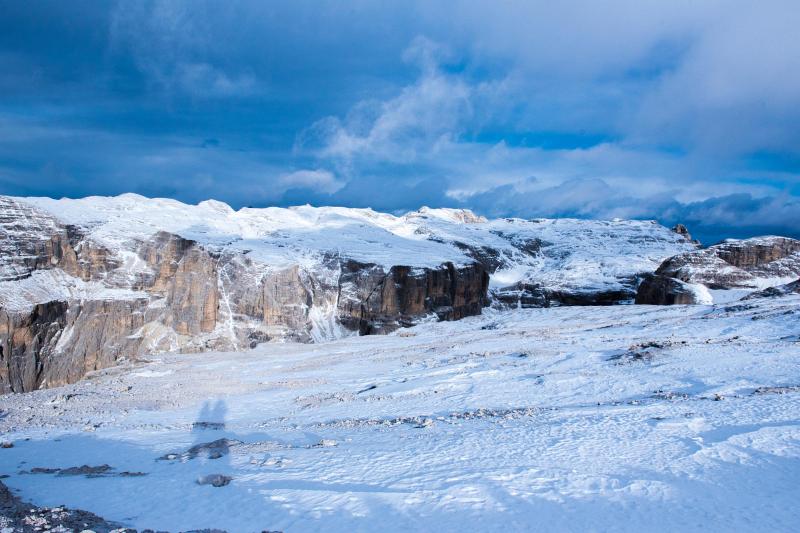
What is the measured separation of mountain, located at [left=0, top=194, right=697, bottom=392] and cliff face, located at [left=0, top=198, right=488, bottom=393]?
107mm

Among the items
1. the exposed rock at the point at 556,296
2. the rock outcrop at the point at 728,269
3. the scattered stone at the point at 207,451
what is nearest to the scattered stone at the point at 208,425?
the scattered stone at the point at 207,451

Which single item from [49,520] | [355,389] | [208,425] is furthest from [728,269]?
[49,520]

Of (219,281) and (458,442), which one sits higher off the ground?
(219,281)

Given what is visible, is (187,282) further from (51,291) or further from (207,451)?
(207,451)

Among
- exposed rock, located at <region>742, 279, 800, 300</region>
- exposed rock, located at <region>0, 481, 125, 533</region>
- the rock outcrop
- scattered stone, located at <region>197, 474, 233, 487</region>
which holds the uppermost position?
the rock outcrop

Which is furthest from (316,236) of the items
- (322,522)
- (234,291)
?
(322,522)

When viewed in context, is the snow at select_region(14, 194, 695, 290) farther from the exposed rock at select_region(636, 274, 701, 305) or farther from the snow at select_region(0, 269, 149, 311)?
the exposed rock at select_region(636, 274, 701, 305)

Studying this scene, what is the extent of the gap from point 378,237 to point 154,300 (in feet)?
120

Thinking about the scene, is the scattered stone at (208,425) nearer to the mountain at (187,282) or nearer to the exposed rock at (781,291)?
the mountain at (187,282)

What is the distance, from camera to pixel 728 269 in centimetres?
7425

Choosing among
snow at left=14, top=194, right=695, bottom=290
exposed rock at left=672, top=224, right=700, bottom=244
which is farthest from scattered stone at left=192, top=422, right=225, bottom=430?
exposed rock at left=672, top=224, right=700, bottom=244

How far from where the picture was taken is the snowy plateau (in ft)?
38.9

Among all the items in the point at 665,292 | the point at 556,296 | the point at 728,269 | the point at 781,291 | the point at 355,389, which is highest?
the point at 728,269

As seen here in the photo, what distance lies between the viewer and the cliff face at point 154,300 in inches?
2058
